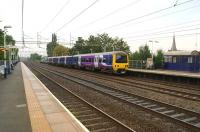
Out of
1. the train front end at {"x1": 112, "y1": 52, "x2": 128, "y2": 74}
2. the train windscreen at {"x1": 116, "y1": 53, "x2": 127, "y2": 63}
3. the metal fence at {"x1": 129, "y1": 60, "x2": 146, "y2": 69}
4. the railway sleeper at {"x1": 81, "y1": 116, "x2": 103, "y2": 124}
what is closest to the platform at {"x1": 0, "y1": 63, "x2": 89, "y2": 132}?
the railway sleeper at {"x1": 81, "y1": 116, "x2": 103, "y2": 124}

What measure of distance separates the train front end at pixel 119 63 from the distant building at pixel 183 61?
8.94 metres

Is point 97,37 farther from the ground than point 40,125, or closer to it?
farther from the ground

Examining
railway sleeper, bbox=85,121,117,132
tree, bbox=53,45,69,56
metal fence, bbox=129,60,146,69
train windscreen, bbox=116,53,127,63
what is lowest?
railway sleeper, bbox=85,121,117,132

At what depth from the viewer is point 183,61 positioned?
122ft

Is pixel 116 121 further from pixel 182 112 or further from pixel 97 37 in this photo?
pixel 97 37

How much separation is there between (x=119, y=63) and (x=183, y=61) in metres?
10.4

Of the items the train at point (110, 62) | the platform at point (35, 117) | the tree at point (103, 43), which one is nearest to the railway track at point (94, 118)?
the platform at point (35, 117)

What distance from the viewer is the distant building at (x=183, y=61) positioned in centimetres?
3462

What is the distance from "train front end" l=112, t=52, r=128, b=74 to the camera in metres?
32.0

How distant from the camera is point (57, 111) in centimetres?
1070

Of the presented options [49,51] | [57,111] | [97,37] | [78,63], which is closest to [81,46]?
[97,37]

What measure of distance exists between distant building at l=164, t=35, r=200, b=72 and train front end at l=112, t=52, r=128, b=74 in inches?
352

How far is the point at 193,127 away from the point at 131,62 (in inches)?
1509

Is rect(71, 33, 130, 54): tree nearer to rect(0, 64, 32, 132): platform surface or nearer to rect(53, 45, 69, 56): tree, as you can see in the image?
rect(53, 45, 69, 56): tree
